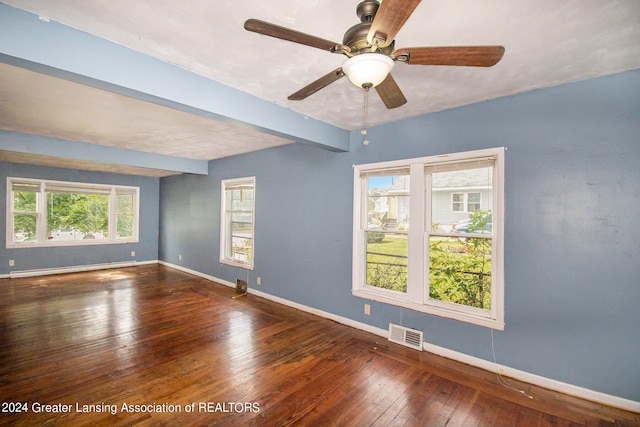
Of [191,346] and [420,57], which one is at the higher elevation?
[420,57]

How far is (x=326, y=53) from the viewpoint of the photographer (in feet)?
6.42

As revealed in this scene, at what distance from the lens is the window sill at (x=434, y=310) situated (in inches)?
106

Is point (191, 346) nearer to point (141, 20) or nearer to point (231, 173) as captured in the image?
point (141, 20)

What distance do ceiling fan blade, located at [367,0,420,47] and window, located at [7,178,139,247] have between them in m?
7.93

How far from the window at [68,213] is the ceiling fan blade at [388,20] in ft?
26.0

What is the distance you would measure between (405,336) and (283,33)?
10.2 ft

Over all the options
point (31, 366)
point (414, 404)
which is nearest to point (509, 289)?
point (414, 404)

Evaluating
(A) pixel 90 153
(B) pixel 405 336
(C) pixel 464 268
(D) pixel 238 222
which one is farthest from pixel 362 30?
(A) pixel 90 153

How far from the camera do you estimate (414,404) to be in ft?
7.28

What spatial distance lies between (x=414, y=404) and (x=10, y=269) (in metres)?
8.03

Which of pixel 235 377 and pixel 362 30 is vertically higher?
pixel 362 30

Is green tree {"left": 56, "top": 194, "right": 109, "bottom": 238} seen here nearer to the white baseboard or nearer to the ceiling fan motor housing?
the white baseboard

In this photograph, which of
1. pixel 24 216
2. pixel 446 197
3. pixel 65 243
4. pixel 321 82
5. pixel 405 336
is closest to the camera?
pixel 321 82

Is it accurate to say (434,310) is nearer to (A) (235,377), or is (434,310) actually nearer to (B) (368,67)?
(A) (235,377)
